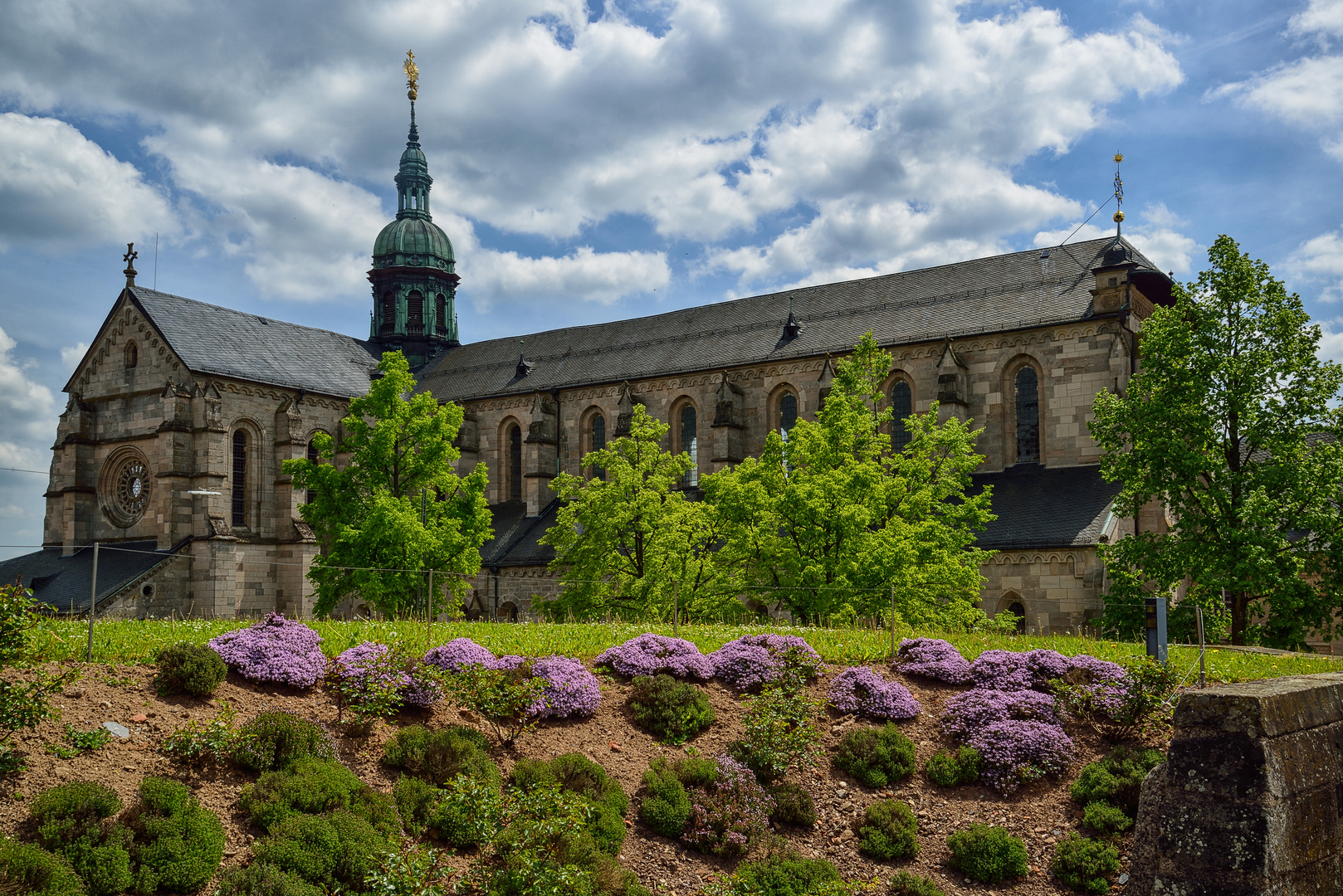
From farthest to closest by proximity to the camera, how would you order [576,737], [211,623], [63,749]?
[211,623] → [576,737] → [63,749]

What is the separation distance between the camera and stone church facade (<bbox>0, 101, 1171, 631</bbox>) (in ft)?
108

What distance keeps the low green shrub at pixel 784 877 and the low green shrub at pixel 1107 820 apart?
3388 mm

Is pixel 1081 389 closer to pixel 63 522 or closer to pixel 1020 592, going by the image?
pixel 1020 592

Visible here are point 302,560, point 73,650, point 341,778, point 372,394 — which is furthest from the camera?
point 302,560

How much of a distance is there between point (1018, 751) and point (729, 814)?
13.9 ft

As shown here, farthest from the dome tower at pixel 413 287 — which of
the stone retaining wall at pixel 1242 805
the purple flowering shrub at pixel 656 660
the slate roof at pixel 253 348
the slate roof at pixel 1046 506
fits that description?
the stone retaining wall at pixel 1242 805

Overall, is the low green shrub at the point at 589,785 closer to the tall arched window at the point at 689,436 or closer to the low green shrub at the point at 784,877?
the low green shrub at the point at 784,877

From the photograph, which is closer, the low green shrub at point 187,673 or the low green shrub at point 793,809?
the low green shrub at point 187,673

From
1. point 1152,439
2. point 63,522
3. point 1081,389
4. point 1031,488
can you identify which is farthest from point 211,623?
point 63,522

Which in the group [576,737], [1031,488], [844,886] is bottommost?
[844,886]

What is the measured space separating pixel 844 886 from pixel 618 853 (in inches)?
92.7

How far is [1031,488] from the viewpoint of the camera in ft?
106

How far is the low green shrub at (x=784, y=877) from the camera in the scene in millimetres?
10781

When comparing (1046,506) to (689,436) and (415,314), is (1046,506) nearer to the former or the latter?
(689,436)
